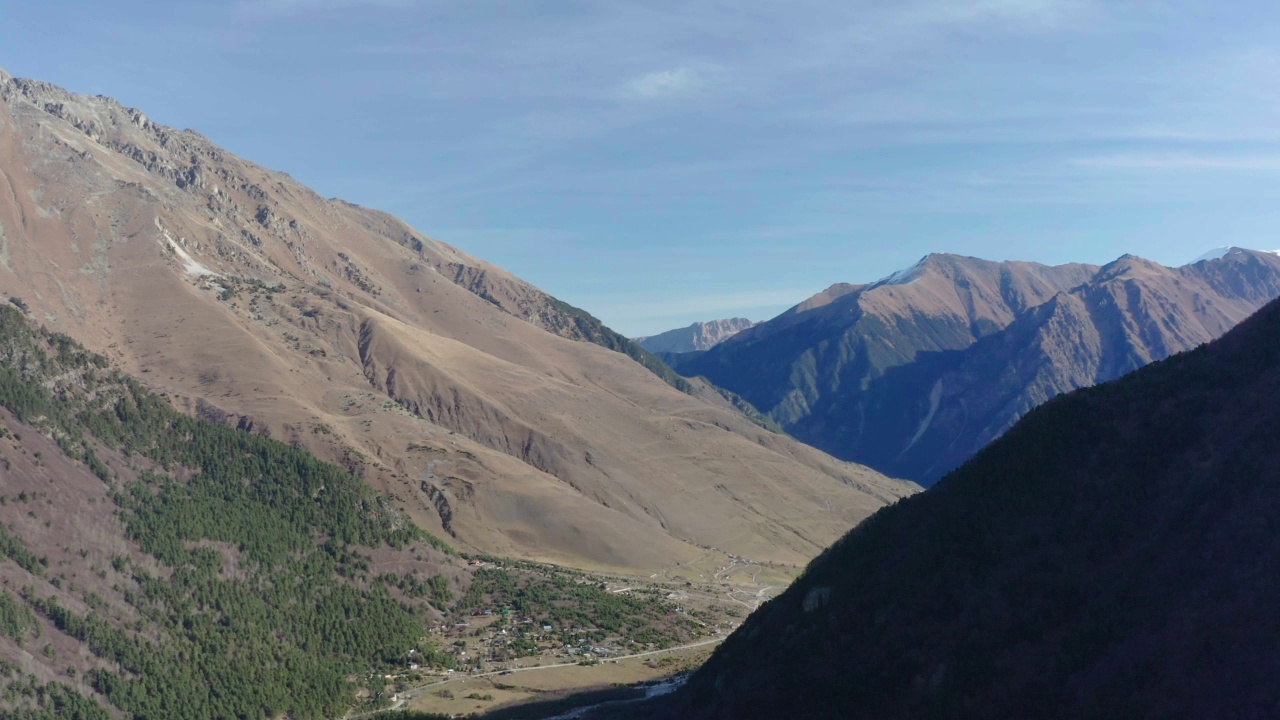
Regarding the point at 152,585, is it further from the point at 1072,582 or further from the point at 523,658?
the point at 1072,582

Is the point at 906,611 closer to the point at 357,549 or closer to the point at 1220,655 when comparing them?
the point at 1220,655

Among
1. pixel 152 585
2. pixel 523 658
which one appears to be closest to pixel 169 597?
pixel 152 585

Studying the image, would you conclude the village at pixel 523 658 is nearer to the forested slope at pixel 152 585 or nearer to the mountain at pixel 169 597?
the mountain at pixel 169 597

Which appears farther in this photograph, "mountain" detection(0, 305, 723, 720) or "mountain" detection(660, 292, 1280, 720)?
"mountain" detection(0, 305, 723, 720)

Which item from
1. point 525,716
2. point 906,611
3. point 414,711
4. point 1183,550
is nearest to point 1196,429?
point 1183,550

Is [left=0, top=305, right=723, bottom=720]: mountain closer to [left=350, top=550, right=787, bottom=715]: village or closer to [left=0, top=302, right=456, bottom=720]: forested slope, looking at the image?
[left=0, top=302, right=456, bottom=720]: forested slope

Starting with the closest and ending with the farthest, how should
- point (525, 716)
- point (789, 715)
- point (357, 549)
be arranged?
point (789, 715), point (525, 716), point (357, 549)

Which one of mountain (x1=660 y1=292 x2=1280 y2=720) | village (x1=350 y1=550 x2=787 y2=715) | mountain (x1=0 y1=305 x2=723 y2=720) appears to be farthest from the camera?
village (x1=350 y1=550 x2=787 y2=715)

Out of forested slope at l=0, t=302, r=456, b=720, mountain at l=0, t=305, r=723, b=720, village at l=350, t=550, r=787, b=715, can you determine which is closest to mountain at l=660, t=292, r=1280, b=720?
village at l=350, t=550, r=787, b=715

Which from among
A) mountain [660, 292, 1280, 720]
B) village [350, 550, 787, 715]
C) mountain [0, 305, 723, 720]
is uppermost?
mountain [660, 292, 1280, 720]
